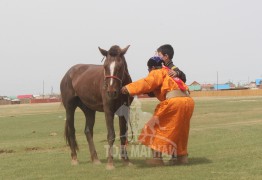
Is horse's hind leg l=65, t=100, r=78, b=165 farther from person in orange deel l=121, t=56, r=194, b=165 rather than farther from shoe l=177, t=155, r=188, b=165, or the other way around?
shoe l=177, t=155, r=188, b=165

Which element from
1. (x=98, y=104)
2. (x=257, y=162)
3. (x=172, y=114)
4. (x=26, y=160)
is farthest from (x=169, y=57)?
(x=26, y=160)

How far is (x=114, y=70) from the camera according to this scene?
8.13m

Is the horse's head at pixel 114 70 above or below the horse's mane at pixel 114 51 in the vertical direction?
below

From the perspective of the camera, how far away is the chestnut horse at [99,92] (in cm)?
820

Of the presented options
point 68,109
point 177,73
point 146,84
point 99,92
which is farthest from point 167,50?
point 68,109

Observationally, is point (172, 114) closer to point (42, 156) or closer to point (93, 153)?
point (93, 153)

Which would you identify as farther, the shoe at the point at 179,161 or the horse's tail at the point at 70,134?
the horse's tail at the point at 70,134

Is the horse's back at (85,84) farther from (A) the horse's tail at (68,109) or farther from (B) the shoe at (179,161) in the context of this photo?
(B) the shoe at (179,161)

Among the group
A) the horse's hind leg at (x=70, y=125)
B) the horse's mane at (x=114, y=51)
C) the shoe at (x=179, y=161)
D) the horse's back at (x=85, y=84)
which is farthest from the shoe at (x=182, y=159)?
the horse's hind leg at (x=70, y=125)

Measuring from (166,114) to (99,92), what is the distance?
1.75m

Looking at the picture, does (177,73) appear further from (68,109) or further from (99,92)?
(68,109)

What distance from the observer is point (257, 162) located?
324 inches

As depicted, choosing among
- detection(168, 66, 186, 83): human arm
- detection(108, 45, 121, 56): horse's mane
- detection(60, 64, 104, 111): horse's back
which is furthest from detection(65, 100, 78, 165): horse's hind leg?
detection(168, 66, 186, 83): human arm

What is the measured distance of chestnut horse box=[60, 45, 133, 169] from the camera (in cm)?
820
